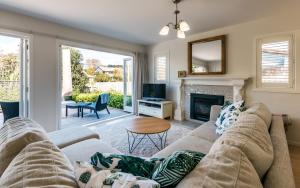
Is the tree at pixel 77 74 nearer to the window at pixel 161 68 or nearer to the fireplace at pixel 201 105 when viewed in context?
the window at pixel 161 68

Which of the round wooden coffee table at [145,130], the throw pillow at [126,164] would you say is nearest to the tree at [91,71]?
the round wooden coffee table at [145,130]

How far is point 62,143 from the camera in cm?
202

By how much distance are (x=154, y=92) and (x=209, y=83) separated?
66.2 inches

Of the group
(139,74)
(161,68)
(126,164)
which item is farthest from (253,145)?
(139,74)

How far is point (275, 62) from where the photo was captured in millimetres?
3424

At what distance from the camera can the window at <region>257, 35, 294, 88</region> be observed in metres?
3.27

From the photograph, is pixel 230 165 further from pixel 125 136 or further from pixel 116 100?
pixel 116 100

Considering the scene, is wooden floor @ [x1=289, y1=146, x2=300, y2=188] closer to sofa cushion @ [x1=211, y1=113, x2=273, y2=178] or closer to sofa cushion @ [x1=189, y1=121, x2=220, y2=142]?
sofa cushion @ [x1=189, y1=121, x2=220, y2=142]

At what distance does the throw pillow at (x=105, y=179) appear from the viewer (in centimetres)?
73

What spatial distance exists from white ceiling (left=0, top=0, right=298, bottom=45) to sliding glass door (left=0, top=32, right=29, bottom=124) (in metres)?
0.61

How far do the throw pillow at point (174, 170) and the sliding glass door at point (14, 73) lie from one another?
11.9ft

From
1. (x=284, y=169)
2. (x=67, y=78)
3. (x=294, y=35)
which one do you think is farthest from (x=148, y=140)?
(x=67, y=78)

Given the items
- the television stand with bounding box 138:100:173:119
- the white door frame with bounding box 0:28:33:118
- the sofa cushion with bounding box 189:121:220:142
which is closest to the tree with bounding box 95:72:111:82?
the television stand with bounding box 138:100:173:119

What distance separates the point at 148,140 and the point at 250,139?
2.53 meters
